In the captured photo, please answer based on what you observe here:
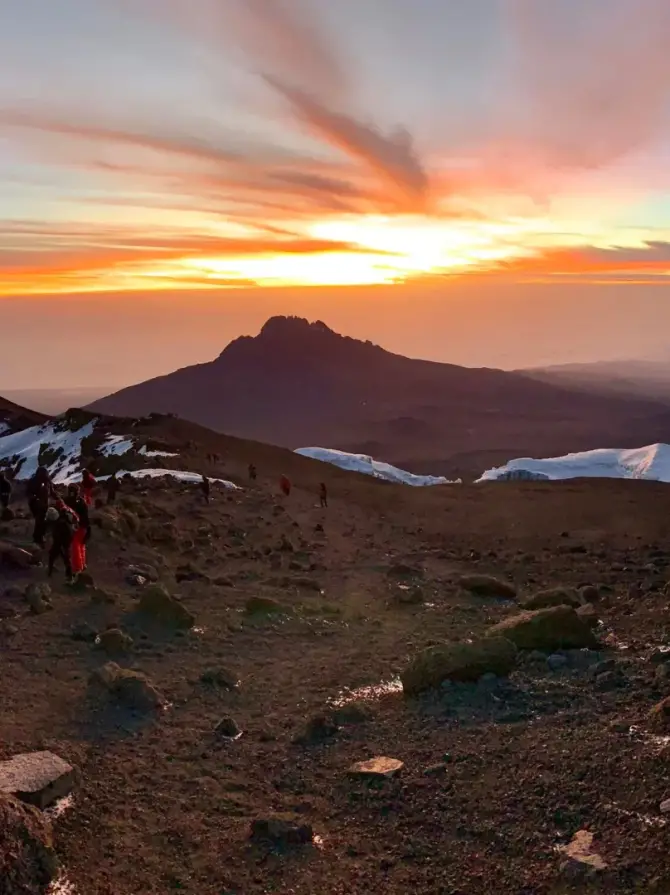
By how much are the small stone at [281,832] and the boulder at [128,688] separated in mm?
2698

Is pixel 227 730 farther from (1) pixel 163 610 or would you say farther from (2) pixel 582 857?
(2) pixel 582 857

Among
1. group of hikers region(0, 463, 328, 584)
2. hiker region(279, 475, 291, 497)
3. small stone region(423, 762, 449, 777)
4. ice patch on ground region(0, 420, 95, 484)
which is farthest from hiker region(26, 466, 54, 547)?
ice patch on ground region(0, 420, 95, 484)

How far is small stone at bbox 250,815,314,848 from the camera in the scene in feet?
19.4

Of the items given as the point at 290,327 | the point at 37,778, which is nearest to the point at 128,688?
the point at 37,778

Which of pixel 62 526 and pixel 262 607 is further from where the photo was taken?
pixel 262 607

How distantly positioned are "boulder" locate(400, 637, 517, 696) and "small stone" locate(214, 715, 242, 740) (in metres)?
2.09

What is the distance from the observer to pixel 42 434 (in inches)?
1900

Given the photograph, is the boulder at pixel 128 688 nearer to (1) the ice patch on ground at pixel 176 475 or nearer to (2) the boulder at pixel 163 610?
(2) the boulder at pixel 163 610

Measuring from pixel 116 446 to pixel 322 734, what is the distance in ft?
108

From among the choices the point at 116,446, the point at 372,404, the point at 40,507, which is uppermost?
the point at 372,404

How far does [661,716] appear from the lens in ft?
23.3

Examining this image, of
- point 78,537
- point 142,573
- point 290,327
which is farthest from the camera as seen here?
point 290,327

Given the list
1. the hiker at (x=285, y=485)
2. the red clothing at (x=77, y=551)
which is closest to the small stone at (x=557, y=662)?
the red clothing at (x=77, y=551)

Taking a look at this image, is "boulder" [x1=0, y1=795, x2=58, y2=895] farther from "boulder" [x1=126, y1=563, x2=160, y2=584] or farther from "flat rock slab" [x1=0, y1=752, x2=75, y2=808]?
"boulder" [x1=126, y1=563, x2=160, y2=584]
